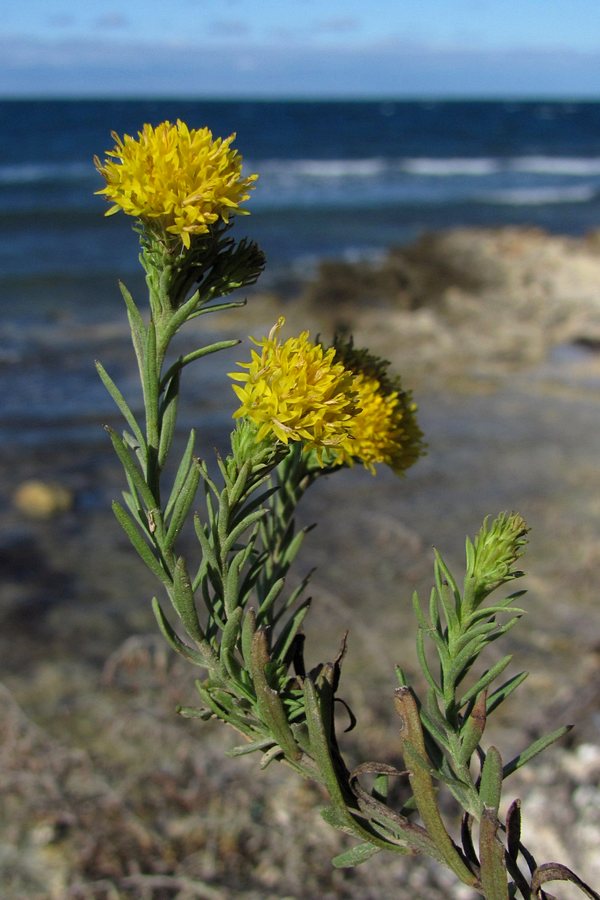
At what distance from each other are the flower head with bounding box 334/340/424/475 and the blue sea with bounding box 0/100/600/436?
24.0 ft

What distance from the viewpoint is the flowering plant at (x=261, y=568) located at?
619 mm

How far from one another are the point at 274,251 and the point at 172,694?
496 inches

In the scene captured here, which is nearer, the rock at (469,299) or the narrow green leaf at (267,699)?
the narrow green leaf at (267,699)

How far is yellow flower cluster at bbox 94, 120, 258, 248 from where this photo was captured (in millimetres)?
Result: 674

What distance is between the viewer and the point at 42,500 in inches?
251

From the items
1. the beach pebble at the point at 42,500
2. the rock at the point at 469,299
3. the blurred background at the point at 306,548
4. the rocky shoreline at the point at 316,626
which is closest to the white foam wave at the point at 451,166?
the blurred background at the point at 306,548

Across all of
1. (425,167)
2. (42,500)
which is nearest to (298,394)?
(42,500)

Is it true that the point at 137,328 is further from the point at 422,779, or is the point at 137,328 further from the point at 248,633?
the point at 422,779

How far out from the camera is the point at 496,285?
11.3 metres

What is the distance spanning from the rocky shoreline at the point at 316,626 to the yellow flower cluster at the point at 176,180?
2.52 metres

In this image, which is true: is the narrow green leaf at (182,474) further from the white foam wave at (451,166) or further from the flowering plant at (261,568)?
the white foam wave at (451,166)

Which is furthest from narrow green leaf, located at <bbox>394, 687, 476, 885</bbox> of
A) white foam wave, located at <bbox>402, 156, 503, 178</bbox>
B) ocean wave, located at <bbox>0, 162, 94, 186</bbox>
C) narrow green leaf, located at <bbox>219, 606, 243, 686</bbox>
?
white foam wave, located at <bbox>402, 156, 503, 178</bbox>

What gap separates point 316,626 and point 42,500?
2428 mm

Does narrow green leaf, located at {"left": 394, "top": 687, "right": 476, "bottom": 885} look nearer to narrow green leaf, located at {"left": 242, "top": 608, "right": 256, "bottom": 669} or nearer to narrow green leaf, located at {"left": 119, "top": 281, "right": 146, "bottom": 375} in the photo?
narrow green leaf, located at {"left": 242, "top": 608, "right": 256, "bottom": 669}
